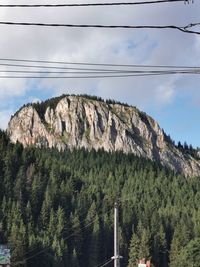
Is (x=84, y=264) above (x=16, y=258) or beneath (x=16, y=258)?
above

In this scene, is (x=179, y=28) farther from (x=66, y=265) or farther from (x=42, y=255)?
(x=66, y=265)

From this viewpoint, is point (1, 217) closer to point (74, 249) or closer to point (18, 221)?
point (18, 221)

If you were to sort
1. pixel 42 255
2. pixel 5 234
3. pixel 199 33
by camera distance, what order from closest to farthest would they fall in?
pixel 199 33 → pixel 42 255 → pixel 5 234

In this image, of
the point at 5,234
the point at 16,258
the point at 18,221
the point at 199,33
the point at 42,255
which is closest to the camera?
the point at 199,33

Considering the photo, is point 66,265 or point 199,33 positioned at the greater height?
point 66,265

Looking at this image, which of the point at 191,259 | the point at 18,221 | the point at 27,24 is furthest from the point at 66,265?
the point at 27,24

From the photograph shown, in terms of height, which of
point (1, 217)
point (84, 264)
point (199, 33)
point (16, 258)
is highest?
Answer: point (1, 217)

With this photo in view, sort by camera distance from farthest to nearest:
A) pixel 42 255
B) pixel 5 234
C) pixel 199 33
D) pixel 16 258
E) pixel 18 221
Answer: pixel 18 221 → pixel 5 234 → pixel 42 255 → pixel 16 258 → pixel 199 33

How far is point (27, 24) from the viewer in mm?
26812

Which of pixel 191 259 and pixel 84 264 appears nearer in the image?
pixel 191 259

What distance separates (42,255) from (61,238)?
30.8m

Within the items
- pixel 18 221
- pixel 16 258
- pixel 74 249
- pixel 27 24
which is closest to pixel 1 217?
pixel 18 221

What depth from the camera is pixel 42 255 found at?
164000 mm

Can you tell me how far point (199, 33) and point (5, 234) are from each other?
157229mm
